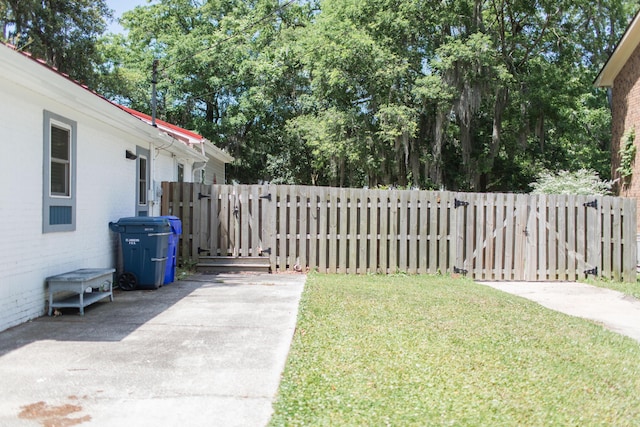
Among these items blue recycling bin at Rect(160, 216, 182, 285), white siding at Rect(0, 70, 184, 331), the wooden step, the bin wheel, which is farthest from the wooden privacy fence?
white siding at Rect(0, 70, 184, 331)

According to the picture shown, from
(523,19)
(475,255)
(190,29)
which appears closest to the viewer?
(475,255)

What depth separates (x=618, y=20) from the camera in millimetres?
23906

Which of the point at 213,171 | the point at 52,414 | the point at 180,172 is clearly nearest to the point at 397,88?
the point at 213,171

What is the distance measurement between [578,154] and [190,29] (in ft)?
77.5

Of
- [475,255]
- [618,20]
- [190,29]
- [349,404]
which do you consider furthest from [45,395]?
[190,29]

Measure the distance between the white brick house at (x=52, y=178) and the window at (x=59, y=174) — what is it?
0.01 metres

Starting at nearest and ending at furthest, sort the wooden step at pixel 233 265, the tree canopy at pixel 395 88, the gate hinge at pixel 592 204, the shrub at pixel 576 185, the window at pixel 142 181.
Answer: the window at pixel 142 181 < the gate hinge at pixel 592 204 < the wooden step at pixel 233 265 < the shrub at pixel 576 185 < the tree canopy at pixel 395 88

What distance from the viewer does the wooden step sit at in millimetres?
10227

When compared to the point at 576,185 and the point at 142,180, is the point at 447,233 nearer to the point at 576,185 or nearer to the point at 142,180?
the point at 142,180

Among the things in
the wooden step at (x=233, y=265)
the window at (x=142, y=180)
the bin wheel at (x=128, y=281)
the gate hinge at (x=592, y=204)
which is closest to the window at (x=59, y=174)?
the bin wheel at (x=128, y=281)

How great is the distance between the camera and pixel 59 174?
6738 millimetres

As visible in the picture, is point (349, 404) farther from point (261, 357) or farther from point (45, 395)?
point (45, 395)

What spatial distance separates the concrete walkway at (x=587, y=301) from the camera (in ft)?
21.5

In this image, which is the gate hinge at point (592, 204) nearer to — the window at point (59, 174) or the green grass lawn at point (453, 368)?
the green grass lawn at point (453, 368)
